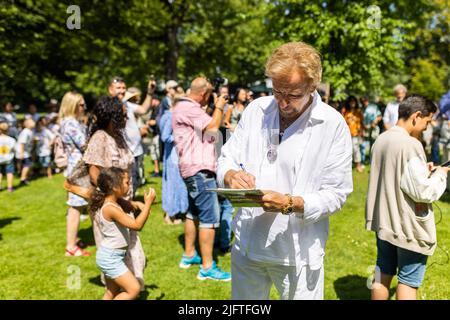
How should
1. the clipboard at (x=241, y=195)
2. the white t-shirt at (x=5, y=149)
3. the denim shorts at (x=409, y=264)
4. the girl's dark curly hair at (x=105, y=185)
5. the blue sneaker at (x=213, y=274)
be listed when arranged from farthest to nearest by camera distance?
the white t-shirt at (x=5, y=149), the blue sneaker at (x=213, y=274), the girl's dark curly hair at (x=105, y=185), the denim shorts at (x=409, y=264), the clipboard at (x=241, y=195)

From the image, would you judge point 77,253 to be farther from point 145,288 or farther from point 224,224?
point 224,224

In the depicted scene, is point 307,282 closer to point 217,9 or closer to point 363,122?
point 363,122

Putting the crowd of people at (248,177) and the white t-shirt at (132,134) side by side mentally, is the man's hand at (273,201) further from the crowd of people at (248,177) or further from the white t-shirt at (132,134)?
the white t-shirt at (132,134)

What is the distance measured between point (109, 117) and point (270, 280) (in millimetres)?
2432

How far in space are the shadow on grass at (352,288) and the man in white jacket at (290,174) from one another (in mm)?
2051

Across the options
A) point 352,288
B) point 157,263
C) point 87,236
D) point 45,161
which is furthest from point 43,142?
point 352,288

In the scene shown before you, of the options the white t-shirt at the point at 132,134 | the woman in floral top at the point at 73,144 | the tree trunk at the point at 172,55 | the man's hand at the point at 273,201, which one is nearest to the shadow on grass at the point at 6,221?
the woman in floral top at the point at 73,144

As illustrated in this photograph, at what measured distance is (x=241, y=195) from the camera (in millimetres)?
2148

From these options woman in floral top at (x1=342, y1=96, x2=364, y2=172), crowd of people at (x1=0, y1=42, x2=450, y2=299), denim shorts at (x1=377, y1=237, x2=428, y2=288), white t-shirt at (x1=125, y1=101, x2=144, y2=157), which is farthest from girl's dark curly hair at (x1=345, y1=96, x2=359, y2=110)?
denim shorts at (x1=377, y1=237, x2=428, y2=288)

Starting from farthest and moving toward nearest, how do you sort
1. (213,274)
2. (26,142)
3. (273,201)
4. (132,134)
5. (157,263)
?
(26,142) → (132,134) → (157,263) → (213,274) → (273,201)

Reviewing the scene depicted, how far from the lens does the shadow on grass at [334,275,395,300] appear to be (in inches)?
170

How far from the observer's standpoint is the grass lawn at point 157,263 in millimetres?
4516

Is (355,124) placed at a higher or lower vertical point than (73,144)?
higher

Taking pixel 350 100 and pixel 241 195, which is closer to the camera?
pixel 241 195
